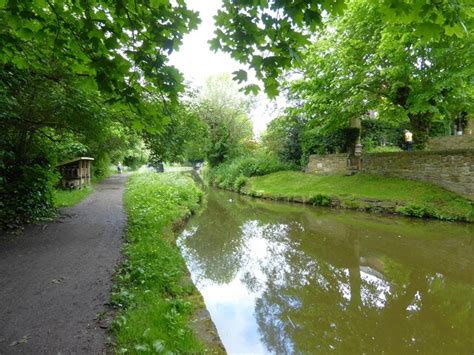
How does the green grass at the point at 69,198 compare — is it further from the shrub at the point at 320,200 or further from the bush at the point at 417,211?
the bush at the point at 417,211

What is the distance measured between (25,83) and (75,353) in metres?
5.68

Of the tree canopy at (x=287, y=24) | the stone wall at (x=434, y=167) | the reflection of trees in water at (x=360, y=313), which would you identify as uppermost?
the tree canopy at (x=287, y=24)

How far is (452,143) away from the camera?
54.2 ft

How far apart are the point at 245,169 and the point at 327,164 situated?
6.70 meters

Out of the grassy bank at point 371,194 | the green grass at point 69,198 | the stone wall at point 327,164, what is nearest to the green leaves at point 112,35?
the green grass at point 69,198

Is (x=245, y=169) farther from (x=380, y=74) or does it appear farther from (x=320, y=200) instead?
(x=380, y=74)

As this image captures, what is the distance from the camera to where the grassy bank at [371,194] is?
10.4m

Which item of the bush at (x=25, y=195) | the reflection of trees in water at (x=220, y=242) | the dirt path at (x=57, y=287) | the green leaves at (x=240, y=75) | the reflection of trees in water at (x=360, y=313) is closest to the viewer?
the green leaves at (x=240, y=75)

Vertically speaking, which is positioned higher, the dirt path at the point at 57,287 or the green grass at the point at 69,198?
the green grass at the point at 69,198

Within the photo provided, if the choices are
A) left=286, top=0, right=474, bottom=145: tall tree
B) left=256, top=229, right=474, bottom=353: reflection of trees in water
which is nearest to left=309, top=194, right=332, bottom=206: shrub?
left=286, top=0, right=474, bottom=145: tall tree

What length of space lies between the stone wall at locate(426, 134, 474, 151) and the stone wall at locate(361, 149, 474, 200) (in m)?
3.36

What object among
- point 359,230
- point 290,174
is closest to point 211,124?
point 290,174

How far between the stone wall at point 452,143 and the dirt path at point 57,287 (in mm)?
16149

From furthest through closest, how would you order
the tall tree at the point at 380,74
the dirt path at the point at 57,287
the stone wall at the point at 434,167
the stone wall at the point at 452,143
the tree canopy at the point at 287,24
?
the stone wall at the point at 452,143 → the stone wall at the point at 434,167 → the tall tree at the point at 380,74 → the dirt path at the point at 57,287 → the tree canopy at the point at 287,24
